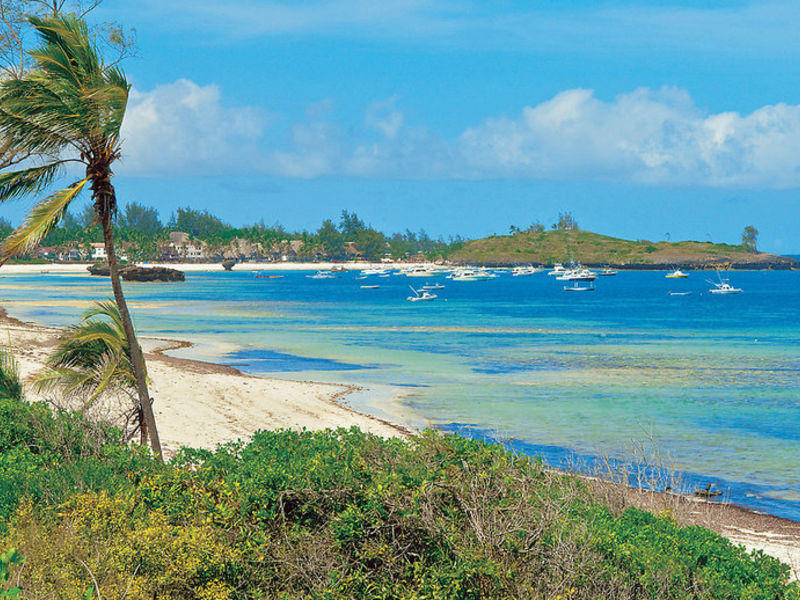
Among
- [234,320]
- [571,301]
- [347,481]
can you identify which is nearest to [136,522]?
[347,481]

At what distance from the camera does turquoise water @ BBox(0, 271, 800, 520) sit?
23.7 m

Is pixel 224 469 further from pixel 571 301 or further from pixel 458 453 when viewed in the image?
pixel 571 301

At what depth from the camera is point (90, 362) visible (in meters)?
13.3

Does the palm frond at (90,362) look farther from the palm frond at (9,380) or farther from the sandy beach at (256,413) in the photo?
the palm frond at (9,380)

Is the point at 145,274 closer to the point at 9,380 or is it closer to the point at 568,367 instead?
the point at 568,367

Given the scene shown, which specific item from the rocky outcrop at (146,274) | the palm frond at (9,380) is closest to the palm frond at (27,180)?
Result: the palm frond at (9,380)

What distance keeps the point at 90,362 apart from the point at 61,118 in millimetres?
4113

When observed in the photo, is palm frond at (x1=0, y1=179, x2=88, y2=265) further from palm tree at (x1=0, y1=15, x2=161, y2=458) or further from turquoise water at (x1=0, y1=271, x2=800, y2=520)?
turquoise water at (x1=0, y1=271, x2=800, y2=520)

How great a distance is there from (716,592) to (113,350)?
9.81m

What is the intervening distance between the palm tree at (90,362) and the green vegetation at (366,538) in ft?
16.1

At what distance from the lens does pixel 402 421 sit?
85.4 feet

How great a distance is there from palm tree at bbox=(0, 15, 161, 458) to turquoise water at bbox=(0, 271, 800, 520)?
14.4 m

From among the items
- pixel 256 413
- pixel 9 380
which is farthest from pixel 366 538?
pixel 256 413

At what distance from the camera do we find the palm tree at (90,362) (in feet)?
42.8
